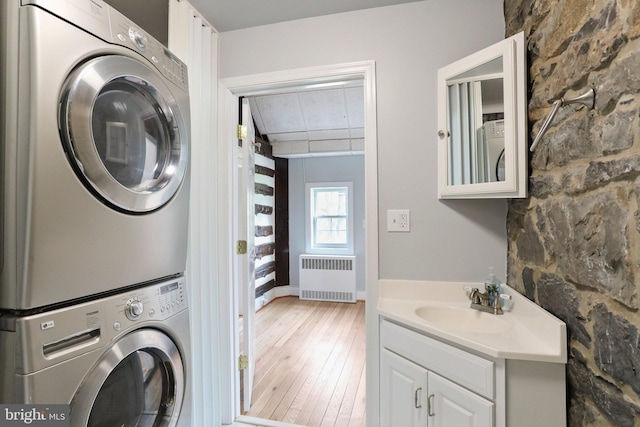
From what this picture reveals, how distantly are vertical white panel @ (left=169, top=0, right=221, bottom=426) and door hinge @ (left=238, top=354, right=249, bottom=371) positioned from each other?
15cm

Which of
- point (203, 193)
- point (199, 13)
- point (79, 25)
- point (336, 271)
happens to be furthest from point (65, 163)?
point (336, 271)

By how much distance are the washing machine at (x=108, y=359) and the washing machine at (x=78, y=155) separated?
0.21ft

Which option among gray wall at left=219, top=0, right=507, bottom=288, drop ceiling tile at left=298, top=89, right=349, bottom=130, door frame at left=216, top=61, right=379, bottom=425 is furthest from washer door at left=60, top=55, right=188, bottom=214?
drop ceiling tile at left=298, top=89, right=349, bottom=130

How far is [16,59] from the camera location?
77cm

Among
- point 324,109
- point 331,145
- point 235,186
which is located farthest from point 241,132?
point 331,145

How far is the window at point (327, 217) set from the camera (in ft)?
15.3

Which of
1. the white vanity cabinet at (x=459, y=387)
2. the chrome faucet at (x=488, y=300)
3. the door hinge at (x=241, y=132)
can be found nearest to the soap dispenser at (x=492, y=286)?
the chrome faucet at (x=488, y=300)

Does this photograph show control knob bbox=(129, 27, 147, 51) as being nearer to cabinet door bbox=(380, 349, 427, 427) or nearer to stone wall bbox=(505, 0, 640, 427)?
stone wall bbox=(505, 0, 640, 427)

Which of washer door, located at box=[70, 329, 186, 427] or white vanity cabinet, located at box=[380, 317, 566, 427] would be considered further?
white vanity cabinet, located at box=[380, 317, 566, 427]

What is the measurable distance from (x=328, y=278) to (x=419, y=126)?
10.5 ft

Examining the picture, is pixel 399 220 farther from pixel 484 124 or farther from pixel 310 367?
pixel 310 367

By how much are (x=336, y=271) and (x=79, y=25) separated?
3962 millimetres

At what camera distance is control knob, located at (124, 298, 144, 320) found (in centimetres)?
101

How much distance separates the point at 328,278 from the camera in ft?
14.6
